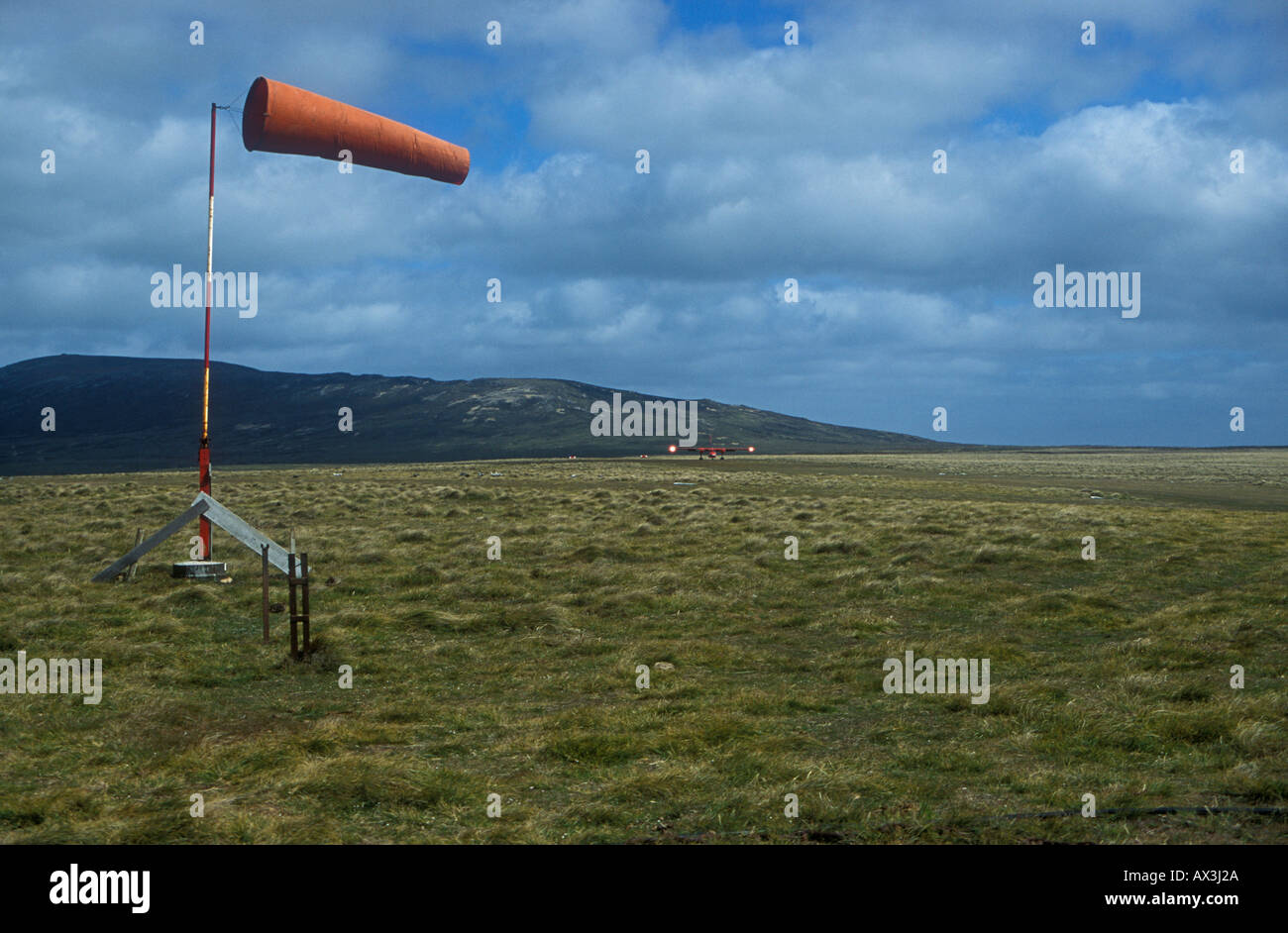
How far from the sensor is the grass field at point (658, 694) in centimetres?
719

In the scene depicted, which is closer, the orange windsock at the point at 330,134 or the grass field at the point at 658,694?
the grass field at the point at 658,694

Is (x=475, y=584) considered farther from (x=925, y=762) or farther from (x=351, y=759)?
(x=925, y=762)

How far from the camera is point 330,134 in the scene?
43.1 feet

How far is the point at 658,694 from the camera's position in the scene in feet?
36.9

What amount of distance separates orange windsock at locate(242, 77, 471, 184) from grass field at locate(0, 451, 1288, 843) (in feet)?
22.9

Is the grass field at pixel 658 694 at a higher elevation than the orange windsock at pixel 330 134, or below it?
below

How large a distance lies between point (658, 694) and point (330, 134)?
29.0ft

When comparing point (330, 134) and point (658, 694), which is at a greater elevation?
point (330, 134)

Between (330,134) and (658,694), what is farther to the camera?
(330,134)

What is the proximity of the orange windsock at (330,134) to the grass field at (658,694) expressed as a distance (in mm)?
6988
